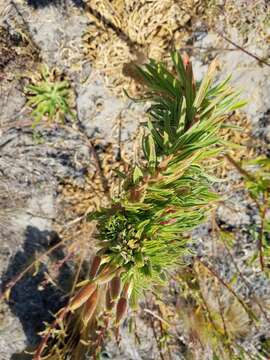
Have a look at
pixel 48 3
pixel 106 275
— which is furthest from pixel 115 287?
pixel 48 3

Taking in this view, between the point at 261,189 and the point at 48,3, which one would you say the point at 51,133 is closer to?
the point at 48,3

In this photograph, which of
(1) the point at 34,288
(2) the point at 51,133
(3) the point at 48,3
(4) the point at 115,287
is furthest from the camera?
(1) the point at 34,288

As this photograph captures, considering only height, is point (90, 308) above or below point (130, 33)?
below

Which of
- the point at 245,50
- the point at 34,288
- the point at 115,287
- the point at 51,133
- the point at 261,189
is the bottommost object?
the point at 34,288

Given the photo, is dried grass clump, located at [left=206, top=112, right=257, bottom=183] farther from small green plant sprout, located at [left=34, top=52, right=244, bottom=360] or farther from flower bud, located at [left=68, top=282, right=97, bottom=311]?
flower bud, located at [left=68, top=282, right=97, bottom=311]

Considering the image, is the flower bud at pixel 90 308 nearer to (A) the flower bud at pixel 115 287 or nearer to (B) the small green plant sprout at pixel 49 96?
(A) the flower bud at pixel 115 287

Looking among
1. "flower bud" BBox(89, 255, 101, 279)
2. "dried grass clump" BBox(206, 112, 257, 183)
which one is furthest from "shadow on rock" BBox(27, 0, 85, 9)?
"flower bud" BBox(89, 255, 101, 279)
